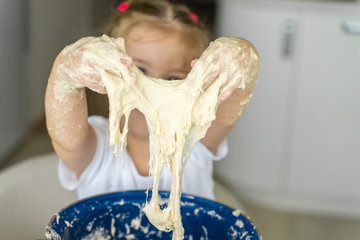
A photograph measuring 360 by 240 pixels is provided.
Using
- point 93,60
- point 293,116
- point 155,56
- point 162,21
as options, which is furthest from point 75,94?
point 293,116

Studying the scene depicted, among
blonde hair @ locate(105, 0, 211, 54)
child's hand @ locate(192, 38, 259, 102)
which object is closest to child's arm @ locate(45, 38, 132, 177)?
child's hand @ locate(192, 38, 259, 102)

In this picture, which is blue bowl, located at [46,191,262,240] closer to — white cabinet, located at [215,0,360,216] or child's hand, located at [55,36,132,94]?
child's hand, located at [55,36,132,94]

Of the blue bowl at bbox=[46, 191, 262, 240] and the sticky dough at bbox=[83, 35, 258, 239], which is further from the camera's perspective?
the blue bowl at bbox=[46, 191, 262, 240]

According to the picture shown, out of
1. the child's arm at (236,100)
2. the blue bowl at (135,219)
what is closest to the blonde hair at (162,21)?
the child's arm at (236,100)

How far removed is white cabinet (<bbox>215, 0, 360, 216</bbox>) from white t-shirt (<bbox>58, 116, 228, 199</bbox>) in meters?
0.86

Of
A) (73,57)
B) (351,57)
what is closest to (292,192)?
(351,57)

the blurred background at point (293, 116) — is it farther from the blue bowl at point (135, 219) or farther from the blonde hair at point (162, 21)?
the blue bowl at point (135, 219)

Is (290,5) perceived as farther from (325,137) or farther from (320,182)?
(320,182)

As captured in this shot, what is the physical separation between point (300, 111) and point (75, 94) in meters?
1.27

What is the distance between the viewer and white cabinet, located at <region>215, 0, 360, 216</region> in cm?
186

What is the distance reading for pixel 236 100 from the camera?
3.04 feet

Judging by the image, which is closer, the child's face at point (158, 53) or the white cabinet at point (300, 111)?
the child's face at point (158, 53)

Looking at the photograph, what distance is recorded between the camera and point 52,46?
2773 mm

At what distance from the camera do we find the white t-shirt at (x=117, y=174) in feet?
3.52
